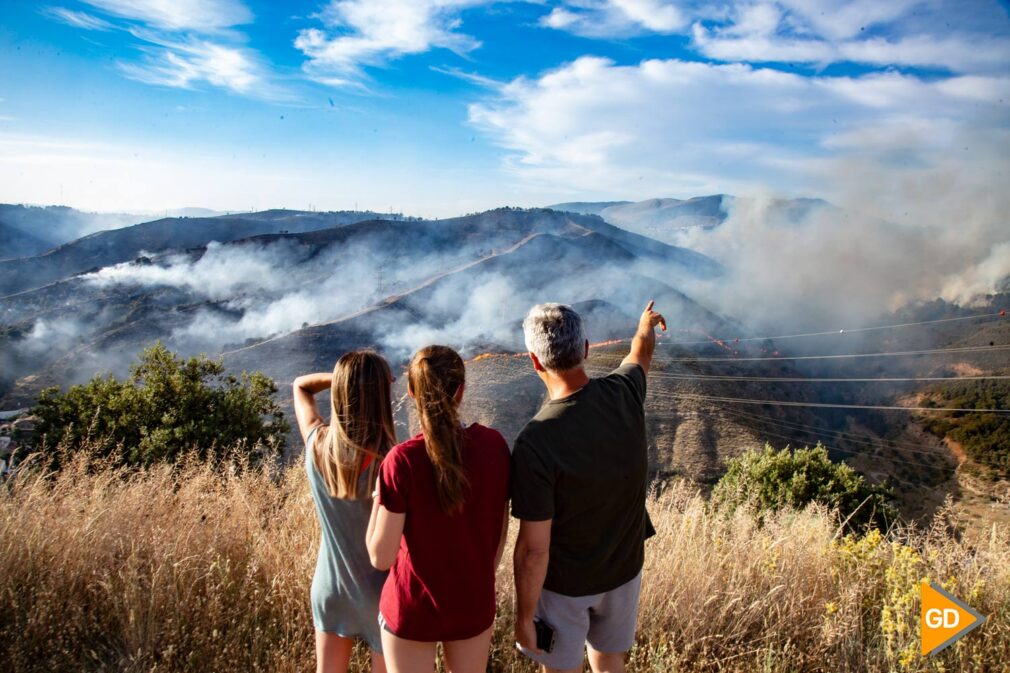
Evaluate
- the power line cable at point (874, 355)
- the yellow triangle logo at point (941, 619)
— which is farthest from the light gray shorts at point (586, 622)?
the power line cable at point (874, 355)

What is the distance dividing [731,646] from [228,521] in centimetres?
337

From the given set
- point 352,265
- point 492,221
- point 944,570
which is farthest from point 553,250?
point 944,570

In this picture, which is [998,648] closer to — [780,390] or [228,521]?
[228,521]

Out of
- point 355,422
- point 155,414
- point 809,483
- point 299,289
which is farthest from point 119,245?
point 355,422

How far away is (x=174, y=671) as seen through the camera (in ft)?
10.1

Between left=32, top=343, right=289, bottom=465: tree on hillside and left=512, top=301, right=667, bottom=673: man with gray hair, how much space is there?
10890mm

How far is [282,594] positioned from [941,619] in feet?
12.6

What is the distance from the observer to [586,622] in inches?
105

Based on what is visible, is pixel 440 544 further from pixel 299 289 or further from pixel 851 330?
pixel 851 330

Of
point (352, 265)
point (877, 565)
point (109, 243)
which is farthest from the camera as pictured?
point (109, 243)

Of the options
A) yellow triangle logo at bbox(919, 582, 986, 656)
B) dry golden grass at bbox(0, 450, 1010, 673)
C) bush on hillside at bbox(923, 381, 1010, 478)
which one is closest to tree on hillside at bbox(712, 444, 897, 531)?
dry golden grass at bbox(0, 450, 1010, 673)

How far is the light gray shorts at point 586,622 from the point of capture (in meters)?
2.66

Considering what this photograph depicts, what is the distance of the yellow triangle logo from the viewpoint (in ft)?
10.7

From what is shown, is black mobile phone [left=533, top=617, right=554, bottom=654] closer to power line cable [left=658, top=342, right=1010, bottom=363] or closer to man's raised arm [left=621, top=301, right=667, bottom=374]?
man's raised arm [left=621, top=301, right=667, bottom=374]
